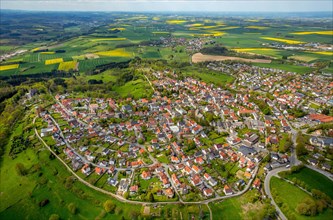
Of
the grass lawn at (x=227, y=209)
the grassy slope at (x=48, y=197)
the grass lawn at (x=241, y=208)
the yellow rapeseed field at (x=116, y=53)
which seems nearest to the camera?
the grass lawn at (x=241, y=208)

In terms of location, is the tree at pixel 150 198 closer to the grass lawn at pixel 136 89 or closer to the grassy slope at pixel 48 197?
the grassy slope at pixel 48 197

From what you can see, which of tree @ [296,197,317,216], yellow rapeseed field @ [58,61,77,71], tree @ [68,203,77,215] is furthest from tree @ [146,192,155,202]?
yellow rapeseed field @ [58,61,77,71]

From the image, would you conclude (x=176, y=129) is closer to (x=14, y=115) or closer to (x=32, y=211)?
(x=32, y=211)

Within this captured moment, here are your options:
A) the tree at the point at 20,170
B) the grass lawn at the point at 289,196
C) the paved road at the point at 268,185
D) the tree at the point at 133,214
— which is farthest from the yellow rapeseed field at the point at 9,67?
the grass lawn at the point at 289,196

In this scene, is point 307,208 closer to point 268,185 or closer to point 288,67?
point 268,185

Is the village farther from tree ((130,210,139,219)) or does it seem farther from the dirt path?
the dirt path

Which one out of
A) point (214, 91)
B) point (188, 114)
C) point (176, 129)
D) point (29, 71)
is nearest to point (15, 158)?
point (176, 129)
